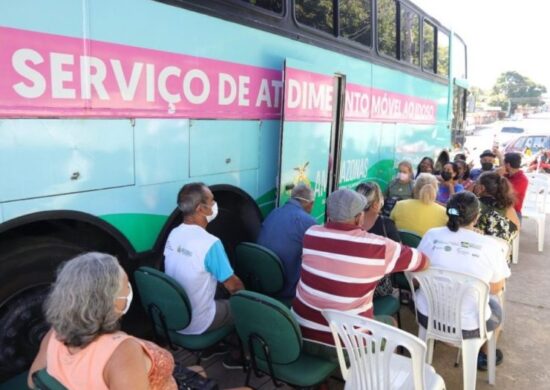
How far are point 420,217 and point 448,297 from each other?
1.38m

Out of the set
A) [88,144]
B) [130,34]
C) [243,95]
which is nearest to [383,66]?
[243,95]

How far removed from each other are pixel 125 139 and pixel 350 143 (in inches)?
127

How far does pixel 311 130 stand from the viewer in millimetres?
4559

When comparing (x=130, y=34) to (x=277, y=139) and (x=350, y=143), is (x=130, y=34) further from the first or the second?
(x=350, y=143)

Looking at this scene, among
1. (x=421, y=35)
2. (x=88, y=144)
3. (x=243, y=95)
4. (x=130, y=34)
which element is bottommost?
(x=88, y=144)

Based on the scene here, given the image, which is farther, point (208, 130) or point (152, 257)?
point (208, 130)

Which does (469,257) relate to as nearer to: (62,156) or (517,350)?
(517,350)

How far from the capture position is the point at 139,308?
341cm

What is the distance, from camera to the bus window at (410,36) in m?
6.54

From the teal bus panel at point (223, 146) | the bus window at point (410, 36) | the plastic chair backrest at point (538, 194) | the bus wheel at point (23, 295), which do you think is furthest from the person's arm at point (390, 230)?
the plastic chair backrest at point (538, 194)

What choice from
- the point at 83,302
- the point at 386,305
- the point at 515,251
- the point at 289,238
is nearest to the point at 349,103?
the point at 289,238

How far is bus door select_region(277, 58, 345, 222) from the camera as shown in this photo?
4137 millimetres

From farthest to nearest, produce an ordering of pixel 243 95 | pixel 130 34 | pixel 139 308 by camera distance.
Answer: pixel 243 95 < pixel 139 308 < pixel 130 34

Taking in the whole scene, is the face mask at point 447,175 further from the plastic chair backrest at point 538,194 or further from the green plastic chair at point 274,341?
the green plastic chair at point 274,341
